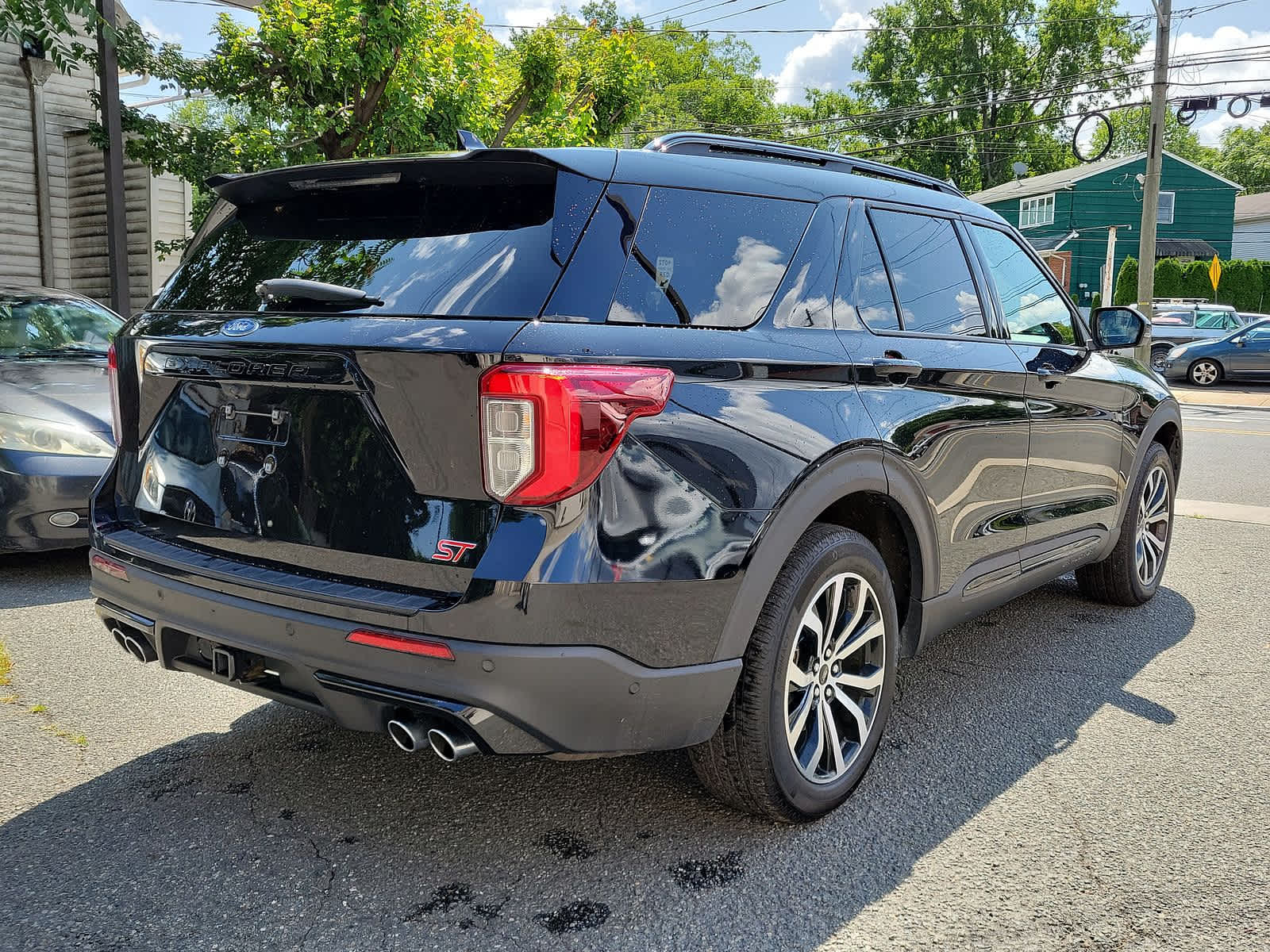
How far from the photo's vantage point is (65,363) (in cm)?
601

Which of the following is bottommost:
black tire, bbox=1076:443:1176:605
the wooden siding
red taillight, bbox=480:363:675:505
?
black tire, bbox=1076:443:1176:605

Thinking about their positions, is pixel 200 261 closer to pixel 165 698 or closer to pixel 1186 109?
pixel 165 698

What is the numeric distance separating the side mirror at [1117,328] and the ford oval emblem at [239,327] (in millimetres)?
3498

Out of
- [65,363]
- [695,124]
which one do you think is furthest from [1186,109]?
[695,124]

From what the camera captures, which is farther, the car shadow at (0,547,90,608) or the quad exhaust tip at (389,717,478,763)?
the car shadow at (0,547,90,608)

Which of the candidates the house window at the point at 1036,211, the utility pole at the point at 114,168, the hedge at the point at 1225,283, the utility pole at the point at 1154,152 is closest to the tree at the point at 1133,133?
the house window at the point at 1036,211

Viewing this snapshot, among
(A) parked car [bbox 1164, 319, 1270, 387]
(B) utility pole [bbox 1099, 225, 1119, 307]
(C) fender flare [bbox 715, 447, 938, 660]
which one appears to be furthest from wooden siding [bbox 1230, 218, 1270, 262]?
(C) fender flare [bbox 715, 447, 938, 660]

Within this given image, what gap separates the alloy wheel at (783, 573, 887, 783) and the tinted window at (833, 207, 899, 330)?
2.48 feet

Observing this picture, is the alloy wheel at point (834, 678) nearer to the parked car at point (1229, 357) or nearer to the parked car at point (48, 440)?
the parked car at point (48, 440)

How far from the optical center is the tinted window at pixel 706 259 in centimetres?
255

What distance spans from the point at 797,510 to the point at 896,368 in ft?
2.42

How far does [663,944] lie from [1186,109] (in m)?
24.6

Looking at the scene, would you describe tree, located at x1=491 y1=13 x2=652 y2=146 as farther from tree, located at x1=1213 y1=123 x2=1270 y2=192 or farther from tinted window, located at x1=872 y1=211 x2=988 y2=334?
tree, located at x1=1213 y1=123 x2=1270 y2=192

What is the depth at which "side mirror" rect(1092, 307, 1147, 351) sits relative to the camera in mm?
4673
